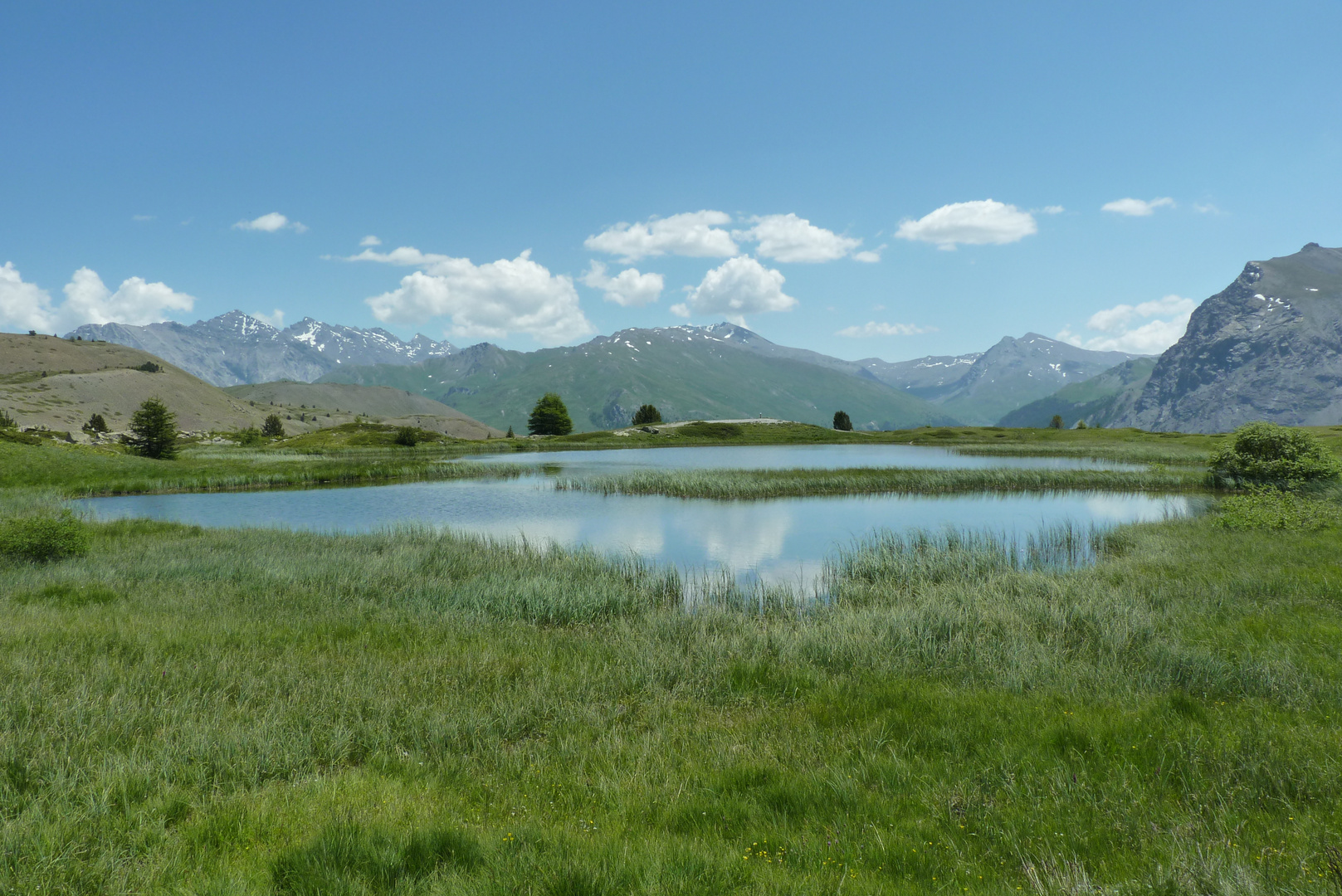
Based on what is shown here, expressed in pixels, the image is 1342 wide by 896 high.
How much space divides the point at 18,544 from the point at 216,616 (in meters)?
12.2

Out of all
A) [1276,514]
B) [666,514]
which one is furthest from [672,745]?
[666,514]

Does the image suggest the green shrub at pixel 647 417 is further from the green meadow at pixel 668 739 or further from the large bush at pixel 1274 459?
the green meadow at pixel 668 739

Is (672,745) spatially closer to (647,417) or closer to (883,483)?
(883,483)

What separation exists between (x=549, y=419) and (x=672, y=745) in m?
132

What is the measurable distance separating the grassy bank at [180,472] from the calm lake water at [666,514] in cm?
388

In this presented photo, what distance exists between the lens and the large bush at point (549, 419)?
136m

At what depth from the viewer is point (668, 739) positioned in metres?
8.16

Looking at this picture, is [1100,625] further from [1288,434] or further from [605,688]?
[1288,434]

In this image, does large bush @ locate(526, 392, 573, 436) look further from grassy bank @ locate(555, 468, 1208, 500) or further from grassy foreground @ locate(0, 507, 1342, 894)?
grassy foreground @ locate(0, 507, 1342, 894)

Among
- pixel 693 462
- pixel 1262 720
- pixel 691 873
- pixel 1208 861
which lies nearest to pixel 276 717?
pixel 691 873

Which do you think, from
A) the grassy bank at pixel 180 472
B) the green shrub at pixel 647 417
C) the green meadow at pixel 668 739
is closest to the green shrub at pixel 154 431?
the grassy bank at pixel 180 472

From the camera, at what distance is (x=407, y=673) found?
1043cm

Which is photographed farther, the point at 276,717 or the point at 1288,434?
the point at 1288,434

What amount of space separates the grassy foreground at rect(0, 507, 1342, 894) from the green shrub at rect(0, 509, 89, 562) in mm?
5211
